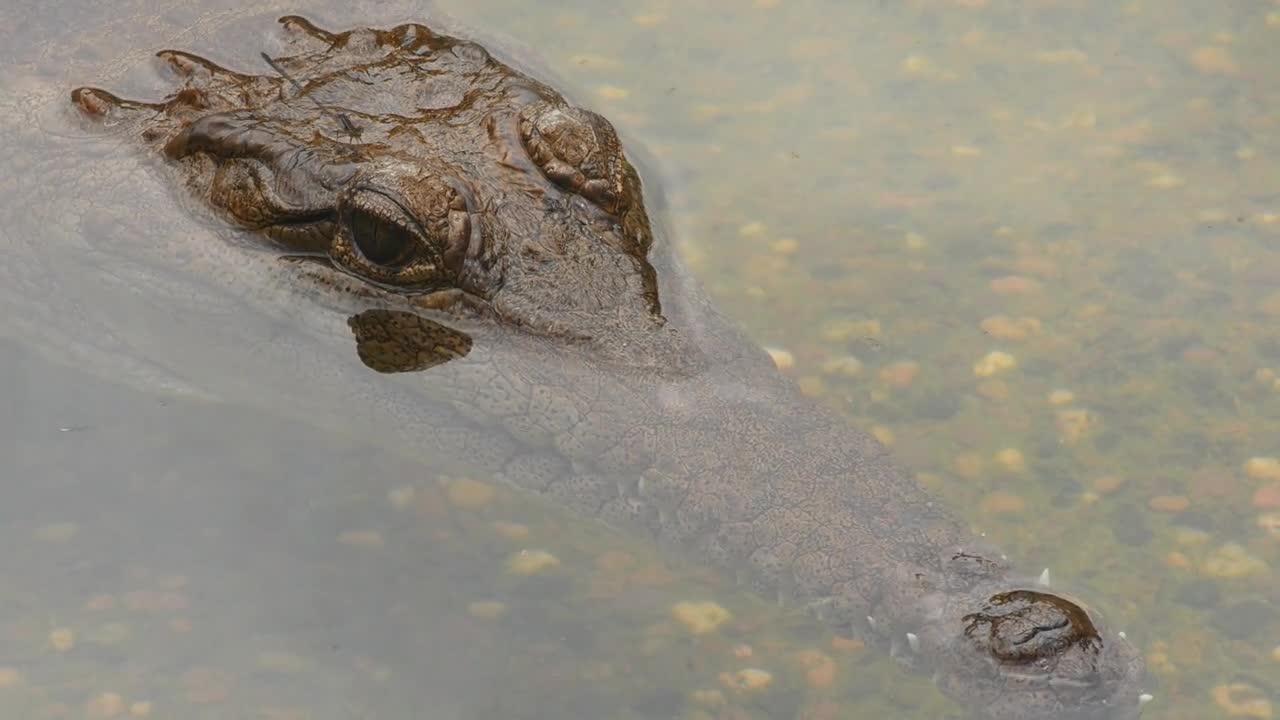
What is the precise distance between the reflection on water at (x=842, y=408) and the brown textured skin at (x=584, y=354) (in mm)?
446

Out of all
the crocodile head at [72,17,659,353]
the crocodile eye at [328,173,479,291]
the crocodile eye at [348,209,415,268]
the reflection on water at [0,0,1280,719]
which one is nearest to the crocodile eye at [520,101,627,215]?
the crocodile head at [72,17,659,353]

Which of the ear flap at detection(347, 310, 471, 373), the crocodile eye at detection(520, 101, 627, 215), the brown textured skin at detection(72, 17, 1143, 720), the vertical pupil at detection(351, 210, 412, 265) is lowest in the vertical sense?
the ear flap at detection(347, 310, 471, 373)

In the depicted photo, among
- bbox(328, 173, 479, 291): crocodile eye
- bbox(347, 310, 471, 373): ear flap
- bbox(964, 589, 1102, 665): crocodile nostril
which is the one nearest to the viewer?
bbox(964, 589, 1102, 665): crocodile nostril

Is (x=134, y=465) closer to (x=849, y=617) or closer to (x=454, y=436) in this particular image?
(x=454, y=436)

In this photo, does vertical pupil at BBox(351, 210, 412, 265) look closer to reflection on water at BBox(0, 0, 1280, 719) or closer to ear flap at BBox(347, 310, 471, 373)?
ear flap at BBox(347, 310, 471, 373)

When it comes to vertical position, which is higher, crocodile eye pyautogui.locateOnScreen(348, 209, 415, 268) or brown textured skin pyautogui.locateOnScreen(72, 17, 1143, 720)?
brown textured skin pyautogui.locateOnScreen(72, 17, 1143, 720)

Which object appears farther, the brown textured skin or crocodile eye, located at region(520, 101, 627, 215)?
crocodile eye, located at region(520, 101, 627, 215)

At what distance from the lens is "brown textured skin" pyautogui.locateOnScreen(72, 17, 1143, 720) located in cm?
397

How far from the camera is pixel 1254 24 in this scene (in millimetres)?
6879

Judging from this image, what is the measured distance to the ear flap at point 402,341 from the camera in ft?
15.7

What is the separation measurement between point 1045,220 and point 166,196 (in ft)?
11.7

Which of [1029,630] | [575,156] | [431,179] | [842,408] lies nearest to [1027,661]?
[1029,630]

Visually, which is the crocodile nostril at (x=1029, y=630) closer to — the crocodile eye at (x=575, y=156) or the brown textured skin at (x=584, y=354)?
the brown textured skin at (x=584, y=354)

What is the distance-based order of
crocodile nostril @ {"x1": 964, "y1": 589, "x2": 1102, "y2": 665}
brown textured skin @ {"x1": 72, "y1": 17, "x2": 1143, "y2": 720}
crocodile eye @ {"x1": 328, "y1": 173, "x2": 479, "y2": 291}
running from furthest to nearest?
crocodile eye @ {"x1": 328, "y1": 173, "x2": 479, "y2": 291}, brown textured skin @ {"x1": 72, "y1": 17, "x2": 1143, "y2": 720}, crocodile nostril @ {"x1": 964, "y1": 589, "x2": 1102, "y2": 665}
